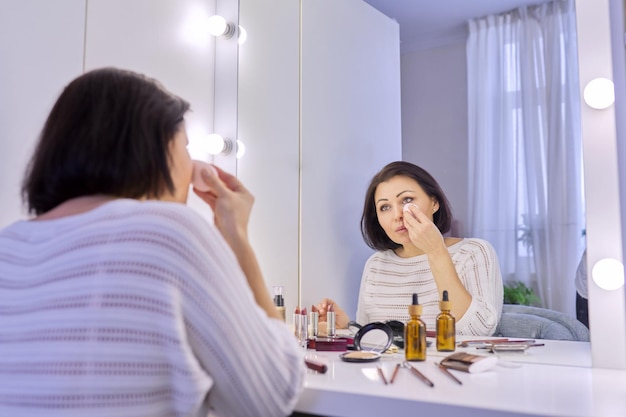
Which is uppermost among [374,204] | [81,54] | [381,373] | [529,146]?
[81,54]

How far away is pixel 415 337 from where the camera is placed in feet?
3.72

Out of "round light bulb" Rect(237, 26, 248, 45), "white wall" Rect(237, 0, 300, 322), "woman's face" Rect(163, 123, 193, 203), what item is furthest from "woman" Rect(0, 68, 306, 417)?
"round light bulb" Rect(237, 26, 248, 45)

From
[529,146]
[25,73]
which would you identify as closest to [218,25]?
[25,73]

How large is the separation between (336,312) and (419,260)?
30 cm

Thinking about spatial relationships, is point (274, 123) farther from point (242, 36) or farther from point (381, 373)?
point (381, 373)

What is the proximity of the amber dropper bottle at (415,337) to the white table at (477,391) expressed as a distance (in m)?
0.02

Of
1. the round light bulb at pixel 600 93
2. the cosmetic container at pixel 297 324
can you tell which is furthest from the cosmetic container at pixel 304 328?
the round light bulb at pixel 600 93

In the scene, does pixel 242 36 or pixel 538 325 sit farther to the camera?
pixel 242 36

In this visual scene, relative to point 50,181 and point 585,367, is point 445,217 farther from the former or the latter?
point 50,181

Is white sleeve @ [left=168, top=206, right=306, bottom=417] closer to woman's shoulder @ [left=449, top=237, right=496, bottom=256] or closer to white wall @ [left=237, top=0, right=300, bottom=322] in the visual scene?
woman's shoulder @ [left=449, top=237, right=496, bottom=256]

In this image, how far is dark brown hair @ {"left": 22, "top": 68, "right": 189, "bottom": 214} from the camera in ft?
2.55

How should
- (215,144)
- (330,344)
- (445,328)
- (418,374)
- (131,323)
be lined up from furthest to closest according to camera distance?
(215,144) < (330,344) < (445,328) < (418,374) < (131,323)

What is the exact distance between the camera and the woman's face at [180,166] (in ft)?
2.96

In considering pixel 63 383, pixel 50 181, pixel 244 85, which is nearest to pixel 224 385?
pixel 63 383
